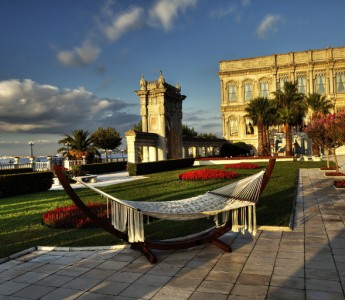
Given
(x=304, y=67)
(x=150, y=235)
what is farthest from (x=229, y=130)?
(x=150, y=235)

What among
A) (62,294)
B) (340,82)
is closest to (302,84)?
(340,82)

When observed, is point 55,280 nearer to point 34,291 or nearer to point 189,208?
point 34,291

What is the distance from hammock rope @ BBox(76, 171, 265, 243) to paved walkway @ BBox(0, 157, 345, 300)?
0.64 meters

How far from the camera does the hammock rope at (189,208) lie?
620cm

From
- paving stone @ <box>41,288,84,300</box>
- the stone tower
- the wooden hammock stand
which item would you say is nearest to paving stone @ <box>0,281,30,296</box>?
paving stone @ <box>41,288,84,300</box>

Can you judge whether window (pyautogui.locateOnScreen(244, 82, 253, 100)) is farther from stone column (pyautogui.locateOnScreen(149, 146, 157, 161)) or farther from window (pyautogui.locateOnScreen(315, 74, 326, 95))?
stone column (pyautogui.locateOnScreen(149, 146, 157, 161))

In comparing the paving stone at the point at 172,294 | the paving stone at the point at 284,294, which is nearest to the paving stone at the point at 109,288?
the paving stone at the point at 172,294

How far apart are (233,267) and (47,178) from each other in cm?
1631

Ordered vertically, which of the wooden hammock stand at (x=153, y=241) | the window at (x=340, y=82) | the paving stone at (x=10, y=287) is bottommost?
the paving stone at (x=10, y=287)

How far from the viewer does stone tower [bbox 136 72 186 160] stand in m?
35.0

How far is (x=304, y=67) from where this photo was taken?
202 feet

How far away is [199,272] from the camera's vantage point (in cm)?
561

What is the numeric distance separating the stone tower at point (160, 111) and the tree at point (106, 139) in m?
18.1

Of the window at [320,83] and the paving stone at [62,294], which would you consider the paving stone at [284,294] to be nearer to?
the paving stone at [62,294]
